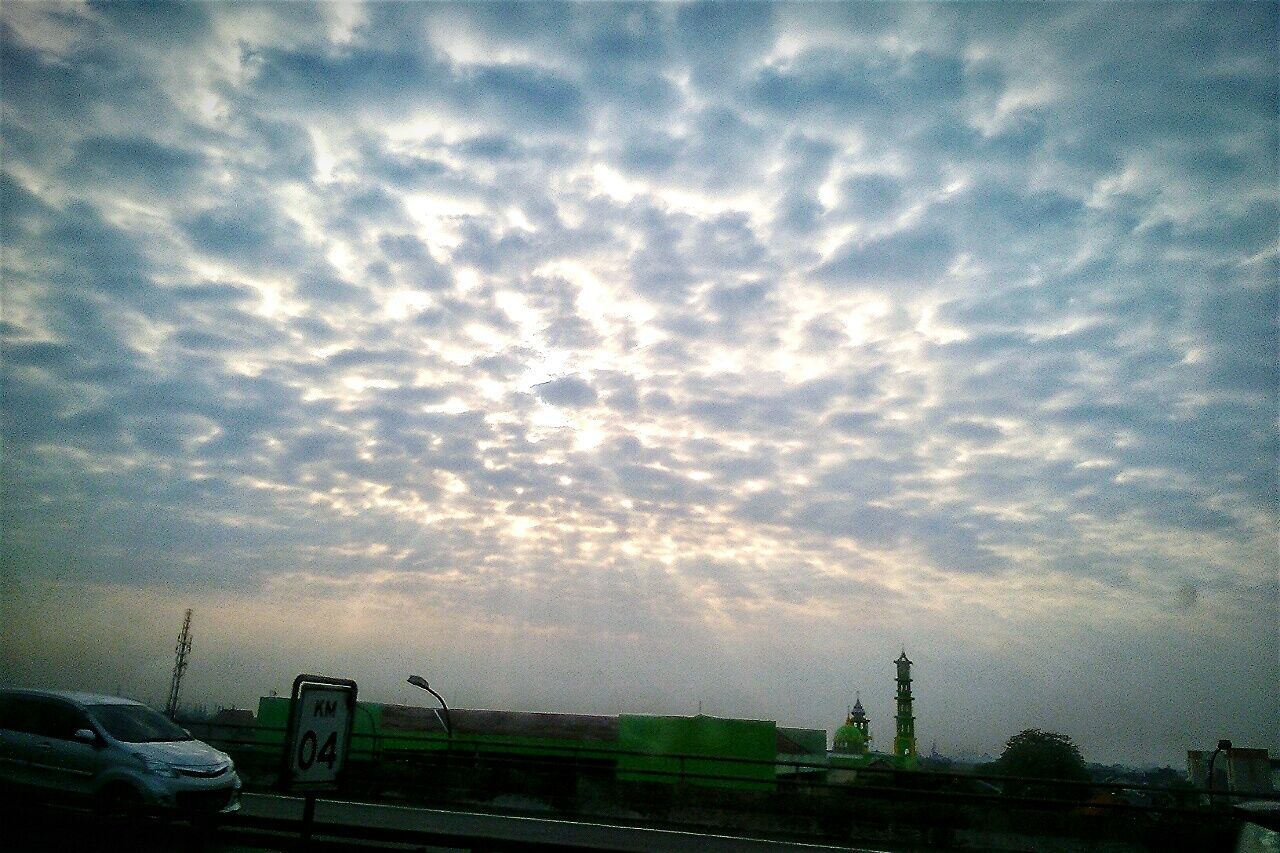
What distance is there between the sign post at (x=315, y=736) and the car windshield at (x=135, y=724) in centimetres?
815

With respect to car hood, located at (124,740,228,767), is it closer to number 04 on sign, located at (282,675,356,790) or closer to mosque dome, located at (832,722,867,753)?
number 04 on sign, located at (282,675,356,790)

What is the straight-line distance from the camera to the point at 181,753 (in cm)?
1316

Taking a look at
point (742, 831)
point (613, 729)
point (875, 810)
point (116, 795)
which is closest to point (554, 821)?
point (742, 831)

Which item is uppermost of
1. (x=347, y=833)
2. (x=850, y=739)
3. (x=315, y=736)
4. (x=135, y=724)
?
(x=315, y=736)

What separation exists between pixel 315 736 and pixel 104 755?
869 centimetres

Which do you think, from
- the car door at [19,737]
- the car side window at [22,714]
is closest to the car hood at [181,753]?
the car door at [19,737]

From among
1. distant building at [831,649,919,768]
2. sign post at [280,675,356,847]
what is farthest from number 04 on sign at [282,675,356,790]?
Answer: distant building at [831,649,919,768]

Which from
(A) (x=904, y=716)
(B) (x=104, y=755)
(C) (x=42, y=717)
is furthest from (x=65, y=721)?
(A) (x=904, y=716)

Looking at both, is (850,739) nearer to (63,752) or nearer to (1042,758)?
(1042,758)

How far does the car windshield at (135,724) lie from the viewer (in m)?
13.3

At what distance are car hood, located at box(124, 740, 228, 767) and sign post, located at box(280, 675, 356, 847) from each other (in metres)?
7.38

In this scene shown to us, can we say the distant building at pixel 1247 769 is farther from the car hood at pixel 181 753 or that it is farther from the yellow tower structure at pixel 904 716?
the yellow tower structure at pixel 904 716

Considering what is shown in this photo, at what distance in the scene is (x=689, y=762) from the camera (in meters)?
25.9

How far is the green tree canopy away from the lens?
3759cm
